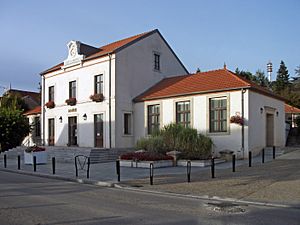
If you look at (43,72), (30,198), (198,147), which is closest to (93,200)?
(30,198)

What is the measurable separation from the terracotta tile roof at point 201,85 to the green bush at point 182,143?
12.5ft

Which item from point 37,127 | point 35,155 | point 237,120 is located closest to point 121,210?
point 237,120

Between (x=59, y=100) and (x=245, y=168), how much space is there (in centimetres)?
2091

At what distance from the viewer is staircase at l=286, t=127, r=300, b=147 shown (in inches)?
1203

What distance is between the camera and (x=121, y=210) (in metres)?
8.80

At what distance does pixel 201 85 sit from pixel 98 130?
8.96 m

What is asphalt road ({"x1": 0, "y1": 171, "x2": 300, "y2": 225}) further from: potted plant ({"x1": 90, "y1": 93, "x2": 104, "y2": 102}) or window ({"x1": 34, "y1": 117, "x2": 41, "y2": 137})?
window ({"x1": 34, "y1": 117, "x2": 41, "y2": 137})

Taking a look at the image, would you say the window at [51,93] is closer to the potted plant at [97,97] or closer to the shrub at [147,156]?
the potted plant at [97,97]

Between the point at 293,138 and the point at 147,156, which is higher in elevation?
the point at 293,138

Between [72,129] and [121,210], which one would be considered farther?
[72,129]

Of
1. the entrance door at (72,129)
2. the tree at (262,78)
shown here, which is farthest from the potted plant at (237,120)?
the tree at (262,78)

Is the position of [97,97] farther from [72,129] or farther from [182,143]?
[182,143]

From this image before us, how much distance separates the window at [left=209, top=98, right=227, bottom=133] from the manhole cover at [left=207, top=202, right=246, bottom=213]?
46.1 ft

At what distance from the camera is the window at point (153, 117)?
91.4 feet
